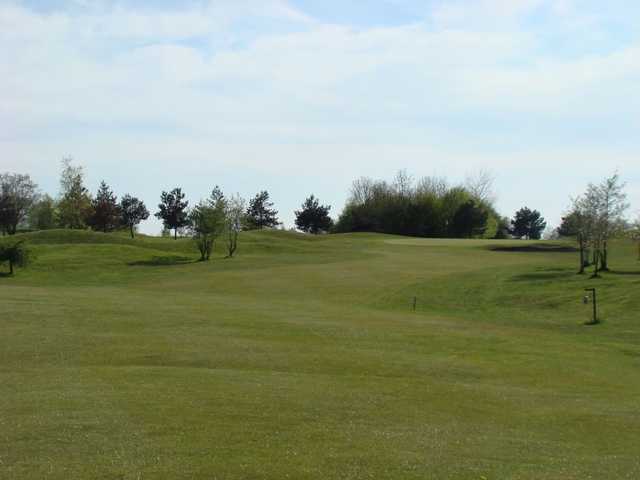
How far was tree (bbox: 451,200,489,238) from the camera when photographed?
126500mm

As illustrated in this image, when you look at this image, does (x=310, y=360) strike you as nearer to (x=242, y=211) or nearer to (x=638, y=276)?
(x=638, y=276)

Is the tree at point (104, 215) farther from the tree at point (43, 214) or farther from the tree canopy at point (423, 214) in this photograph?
the tree canopy at point (423, 214)

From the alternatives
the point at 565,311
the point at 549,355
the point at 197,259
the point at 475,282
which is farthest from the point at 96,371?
the point at 197,259

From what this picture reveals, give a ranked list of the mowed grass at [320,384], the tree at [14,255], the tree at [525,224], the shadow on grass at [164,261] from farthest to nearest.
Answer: the tree at [525,224], the shadow on grass at [164,261], the tree at [14,255], the mowed grass at [320,384]

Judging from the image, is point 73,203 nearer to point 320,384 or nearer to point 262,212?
point 262,212

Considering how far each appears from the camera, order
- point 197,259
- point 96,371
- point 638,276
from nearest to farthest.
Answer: point 96,371 → point 638,276 → point 197,259

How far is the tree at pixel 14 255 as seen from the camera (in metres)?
Result: 59.8

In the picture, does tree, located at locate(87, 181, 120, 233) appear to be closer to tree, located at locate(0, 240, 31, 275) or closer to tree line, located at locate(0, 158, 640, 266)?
tree line, located at locate(0, 158, 640, 266)

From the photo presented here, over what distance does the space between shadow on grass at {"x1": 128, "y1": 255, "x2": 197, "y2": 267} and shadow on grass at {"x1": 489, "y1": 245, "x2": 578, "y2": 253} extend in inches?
1263

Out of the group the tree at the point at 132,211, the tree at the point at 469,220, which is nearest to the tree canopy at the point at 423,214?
the tree at the point at 469,220

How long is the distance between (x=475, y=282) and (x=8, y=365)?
36817 millimetres

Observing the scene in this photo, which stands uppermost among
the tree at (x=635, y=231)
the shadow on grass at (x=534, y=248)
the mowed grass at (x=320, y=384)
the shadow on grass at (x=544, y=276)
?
the tree at (x=635, y=231)

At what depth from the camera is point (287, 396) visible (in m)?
15.8

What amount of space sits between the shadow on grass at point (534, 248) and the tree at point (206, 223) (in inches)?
1139
